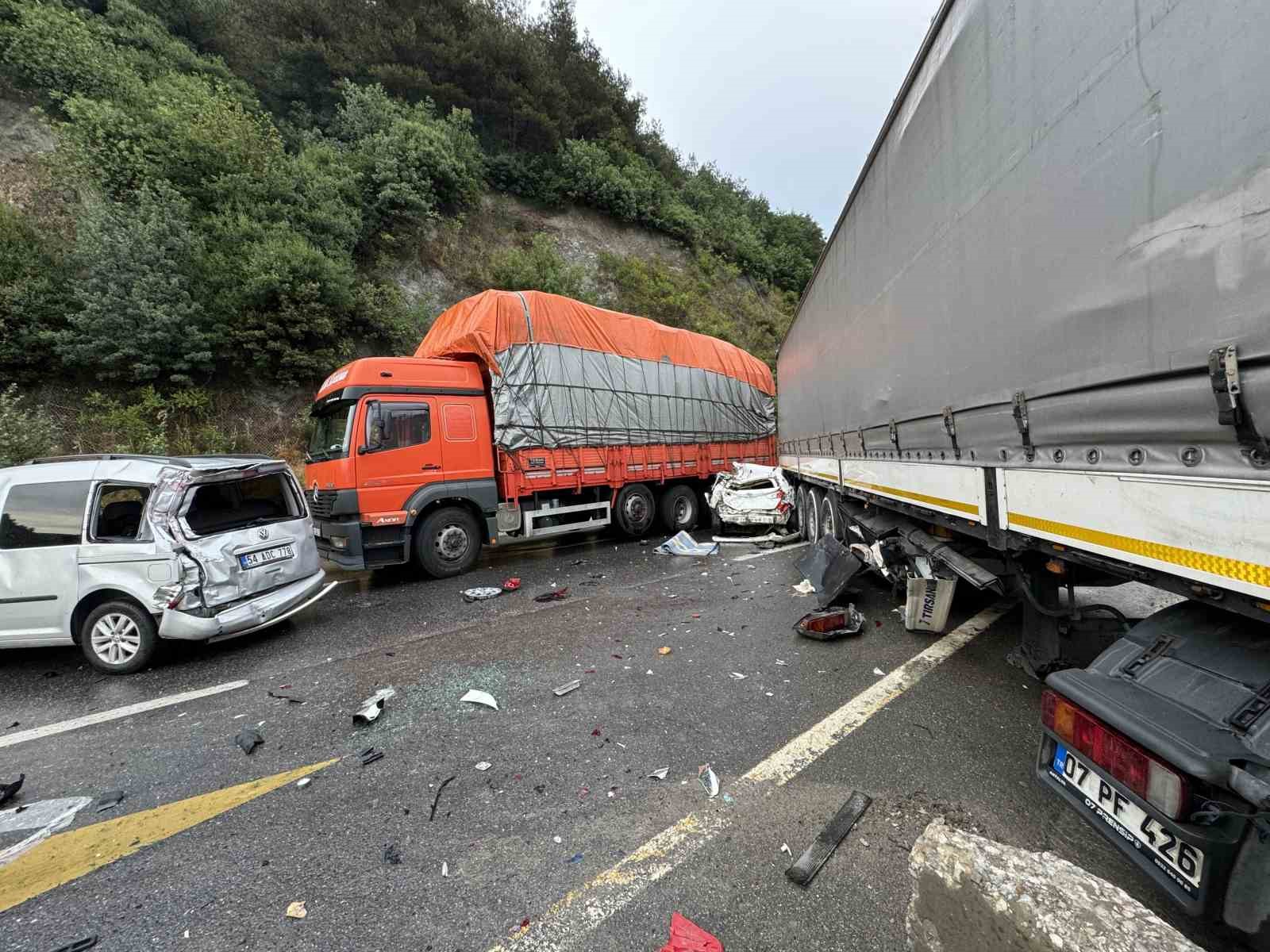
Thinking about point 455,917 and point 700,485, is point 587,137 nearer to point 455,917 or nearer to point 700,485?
point 700,485

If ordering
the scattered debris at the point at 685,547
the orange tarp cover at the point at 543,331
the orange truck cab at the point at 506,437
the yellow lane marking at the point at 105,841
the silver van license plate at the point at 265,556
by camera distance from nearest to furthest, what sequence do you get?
the yellow lane marking at the point at 105,841 → the silver van license plate at the point at 265,556 → the orange truck cab at the point at 506,437 → the orange tarp cover at the point at 543,331 → the scattered debris at the point at 685,547

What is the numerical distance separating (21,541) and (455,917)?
4969mm

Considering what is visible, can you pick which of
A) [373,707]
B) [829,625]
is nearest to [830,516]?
[829,625]

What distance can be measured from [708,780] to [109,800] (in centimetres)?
305

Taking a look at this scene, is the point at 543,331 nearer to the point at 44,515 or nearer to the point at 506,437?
the point at 506,437

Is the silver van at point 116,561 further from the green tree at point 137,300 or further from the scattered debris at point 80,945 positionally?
the green tree at point 137,300

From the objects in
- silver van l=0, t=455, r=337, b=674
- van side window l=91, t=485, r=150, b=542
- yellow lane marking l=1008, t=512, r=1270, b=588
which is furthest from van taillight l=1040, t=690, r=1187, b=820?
van side window l=91, t=485, r=150, b=542

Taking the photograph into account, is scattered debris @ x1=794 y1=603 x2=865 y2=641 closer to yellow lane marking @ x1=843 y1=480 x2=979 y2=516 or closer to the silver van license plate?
yellow lane marking @ x1=843 y1=480 x2=979 y2=516

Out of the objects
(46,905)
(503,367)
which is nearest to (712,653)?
(46,905)

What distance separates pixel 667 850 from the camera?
6.57 ft

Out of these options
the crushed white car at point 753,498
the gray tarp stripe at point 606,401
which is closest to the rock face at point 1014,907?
the gray tarp stripe at point 606,401

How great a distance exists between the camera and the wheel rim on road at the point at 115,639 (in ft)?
12.9

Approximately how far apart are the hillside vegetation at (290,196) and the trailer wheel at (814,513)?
38.0 ft

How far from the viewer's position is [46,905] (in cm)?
189
